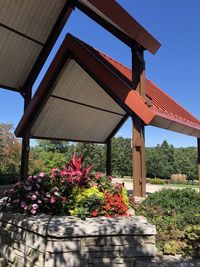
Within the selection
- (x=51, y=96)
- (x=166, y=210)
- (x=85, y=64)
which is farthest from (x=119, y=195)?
(x=51, y=96)

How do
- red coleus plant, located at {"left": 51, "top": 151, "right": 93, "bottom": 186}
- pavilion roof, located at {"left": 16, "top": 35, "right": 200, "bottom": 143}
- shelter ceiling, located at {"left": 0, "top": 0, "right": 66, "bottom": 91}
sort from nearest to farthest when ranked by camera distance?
1. red coleus plant, located at {"left": 51, "top": 151, "right": 93, "bottom": 186}
2. pavilion roof, located at {"left": 16, "top": 35, "right": 200, "bottom": 143}
3. shelter ceiling, located at {"left": 0, "top": 0, "right": 66, "bottom": 91}

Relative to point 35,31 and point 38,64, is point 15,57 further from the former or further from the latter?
point 35,31

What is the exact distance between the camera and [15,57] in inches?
453

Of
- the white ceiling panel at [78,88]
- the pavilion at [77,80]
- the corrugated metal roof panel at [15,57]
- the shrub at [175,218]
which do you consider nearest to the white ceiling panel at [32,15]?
the pavilion at [77,80]

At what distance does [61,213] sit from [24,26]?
7916mm

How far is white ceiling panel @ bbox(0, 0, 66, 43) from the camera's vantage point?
32.1 feet

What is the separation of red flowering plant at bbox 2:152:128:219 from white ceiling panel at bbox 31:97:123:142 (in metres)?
6.72

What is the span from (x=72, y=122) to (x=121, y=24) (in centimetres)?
705

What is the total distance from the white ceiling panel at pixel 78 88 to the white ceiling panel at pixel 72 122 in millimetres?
376

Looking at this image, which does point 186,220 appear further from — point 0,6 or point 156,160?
point 156,160

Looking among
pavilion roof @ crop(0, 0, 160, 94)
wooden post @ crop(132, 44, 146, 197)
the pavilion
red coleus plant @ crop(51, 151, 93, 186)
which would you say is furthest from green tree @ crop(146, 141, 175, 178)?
red coleus plant @ crop(51, 151, 93, 186)

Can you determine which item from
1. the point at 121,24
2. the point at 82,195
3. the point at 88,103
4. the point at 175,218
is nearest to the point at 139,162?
the point at 175,218

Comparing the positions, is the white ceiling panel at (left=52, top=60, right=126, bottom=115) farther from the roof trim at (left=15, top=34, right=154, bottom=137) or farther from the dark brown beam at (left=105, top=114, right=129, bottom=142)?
the dark brown beam at (left=105, top=114, right=129, bottom=142)

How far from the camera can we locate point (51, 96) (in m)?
11.7
